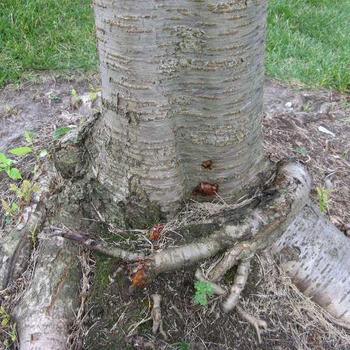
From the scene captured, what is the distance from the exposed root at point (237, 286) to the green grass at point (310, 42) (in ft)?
7.91

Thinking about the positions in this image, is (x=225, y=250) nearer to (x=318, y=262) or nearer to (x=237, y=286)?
(x=237, y=286)

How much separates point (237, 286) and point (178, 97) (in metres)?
0.81

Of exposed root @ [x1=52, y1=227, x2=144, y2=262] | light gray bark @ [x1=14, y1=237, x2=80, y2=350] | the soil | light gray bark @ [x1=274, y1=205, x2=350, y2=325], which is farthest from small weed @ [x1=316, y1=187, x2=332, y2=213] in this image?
light gray bark @ [x1=14, y1=237, x2=80, y2=350]

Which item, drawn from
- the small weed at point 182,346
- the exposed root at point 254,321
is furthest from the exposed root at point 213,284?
the small weed at point 182,346

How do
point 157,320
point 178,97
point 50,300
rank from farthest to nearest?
point 50,300, point 157,320, point 178,97

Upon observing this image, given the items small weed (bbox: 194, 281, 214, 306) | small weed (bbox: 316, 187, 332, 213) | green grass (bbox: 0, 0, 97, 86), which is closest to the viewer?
small weed (bbox: 194, 281, 214, 306)

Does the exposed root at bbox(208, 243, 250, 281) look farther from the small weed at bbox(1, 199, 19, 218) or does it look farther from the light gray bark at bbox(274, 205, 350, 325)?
the small weed at bbox(1, 199, 19, 218)

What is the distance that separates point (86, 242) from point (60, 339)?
16.0 inches

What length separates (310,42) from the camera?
468 centimetres

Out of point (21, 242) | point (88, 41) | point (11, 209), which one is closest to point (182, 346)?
point (21, 242)

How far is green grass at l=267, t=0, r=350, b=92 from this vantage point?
4.21m

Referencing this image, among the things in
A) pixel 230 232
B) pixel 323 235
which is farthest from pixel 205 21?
pixel 323 235

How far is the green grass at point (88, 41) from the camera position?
163 inches

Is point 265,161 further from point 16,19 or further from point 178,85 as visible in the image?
point 16,19
